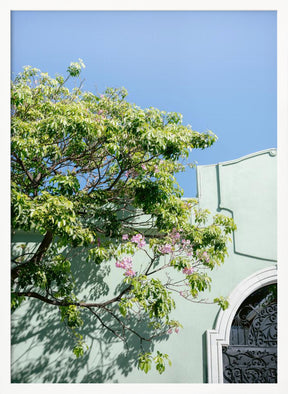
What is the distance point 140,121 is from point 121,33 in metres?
1.36

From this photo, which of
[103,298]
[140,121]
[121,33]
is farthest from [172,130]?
[103,298]

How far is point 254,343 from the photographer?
15.8 ft

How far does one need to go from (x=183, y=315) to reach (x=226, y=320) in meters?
0.52

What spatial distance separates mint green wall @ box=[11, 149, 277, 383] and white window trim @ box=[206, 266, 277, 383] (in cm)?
7

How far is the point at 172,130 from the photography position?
144 inches

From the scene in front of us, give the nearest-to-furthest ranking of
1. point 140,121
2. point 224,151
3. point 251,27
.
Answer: point 140,121
point 251,27
point 224,151

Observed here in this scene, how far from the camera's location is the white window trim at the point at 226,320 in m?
4.46

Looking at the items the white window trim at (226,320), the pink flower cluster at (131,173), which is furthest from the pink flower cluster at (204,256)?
the pink flower cluster at (131,173)

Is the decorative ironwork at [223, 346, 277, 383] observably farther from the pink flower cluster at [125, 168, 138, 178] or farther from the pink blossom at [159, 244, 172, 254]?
the pink flower cluster at [125, 168, 138, 178]

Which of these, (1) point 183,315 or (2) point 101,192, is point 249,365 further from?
(2) point 101,192

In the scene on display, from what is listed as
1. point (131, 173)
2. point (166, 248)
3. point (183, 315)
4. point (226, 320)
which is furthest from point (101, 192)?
point (226, 320)

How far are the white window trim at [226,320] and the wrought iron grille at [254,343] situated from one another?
0.19m
